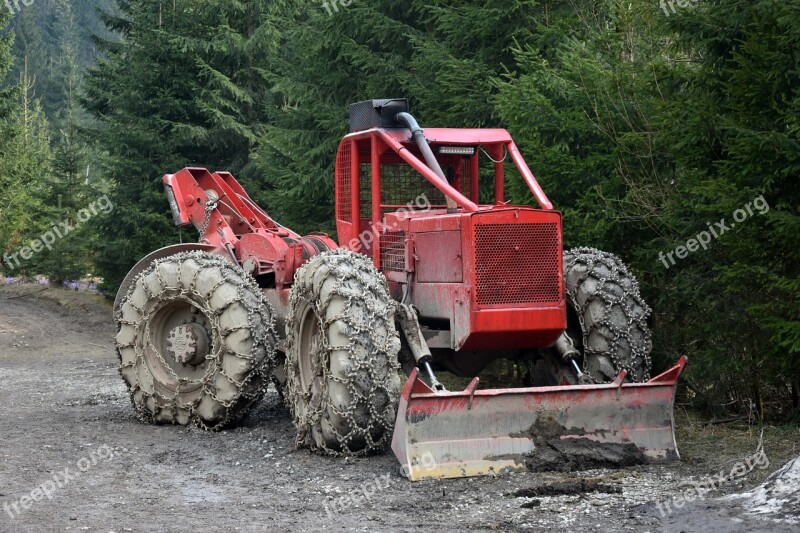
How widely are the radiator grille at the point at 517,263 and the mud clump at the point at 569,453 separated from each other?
0.99 m

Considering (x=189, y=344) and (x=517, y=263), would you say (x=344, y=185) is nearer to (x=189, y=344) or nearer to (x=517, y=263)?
(x=189, y=344)

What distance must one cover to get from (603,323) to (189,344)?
12.1 feet

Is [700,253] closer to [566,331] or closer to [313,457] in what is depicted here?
[566,331]

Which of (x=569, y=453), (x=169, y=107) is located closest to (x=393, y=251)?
(x=569, y=453)

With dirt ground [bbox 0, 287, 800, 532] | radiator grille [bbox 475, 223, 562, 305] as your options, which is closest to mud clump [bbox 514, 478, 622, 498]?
dirt ground [bbox 0, 287, 800, 532]

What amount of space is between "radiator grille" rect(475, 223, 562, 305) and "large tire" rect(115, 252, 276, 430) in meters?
2.33

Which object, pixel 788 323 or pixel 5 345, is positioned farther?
pixel 5 345

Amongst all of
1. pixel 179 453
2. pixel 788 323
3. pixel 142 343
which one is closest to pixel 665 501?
pixel 788 323

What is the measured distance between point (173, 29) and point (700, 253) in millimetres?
14545

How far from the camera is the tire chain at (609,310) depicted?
8445 mm

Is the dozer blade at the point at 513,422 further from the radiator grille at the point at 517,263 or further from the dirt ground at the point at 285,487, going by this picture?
the radiator grille at the point at 517,263

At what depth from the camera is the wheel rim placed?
9461 mm

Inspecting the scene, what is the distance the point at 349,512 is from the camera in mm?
6355

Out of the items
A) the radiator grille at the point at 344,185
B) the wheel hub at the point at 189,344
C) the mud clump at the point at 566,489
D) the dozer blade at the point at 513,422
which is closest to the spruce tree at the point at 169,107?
the wheel hub at the point at 189,344
